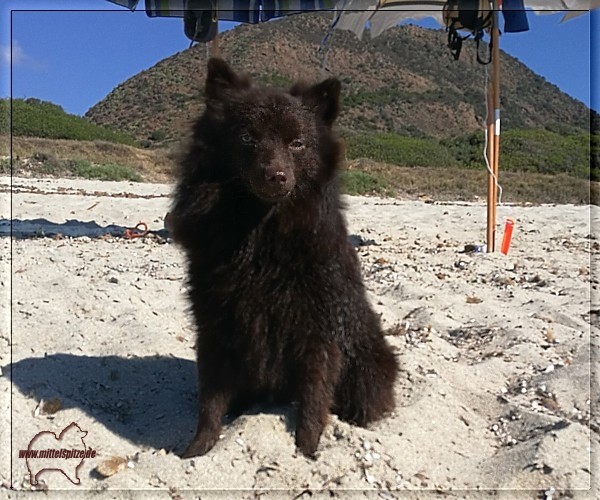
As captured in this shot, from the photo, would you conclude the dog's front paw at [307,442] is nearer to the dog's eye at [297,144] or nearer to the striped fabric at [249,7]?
the dog's eye at [297,144]

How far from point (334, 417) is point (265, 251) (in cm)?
92

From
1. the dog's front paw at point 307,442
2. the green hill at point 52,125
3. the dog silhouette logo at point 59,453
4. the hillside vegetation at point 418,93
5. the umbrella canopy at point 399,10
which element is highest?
the hillside vegetation at point 418,93

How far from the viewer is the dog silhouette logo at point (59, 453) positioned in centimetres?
270

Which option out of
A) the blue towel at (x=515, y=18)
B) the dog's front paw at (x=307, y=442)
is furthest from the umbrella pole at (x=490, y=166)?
the dog's front paw at (x=307, y=442)

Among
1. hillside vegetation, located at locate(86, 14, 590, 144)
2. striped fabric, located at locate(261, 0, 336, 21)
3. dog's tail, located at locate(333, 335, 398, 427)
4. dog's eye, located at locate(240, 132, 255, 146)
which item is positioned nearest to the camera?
dog's eye, located at locate(240, 132, 255, 146)

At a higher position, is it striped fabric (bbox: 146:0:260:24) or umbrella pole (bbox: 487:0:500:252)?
striped fabric (bbox: 146:0:260:24)

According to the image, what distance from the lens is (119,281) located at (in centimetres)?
494

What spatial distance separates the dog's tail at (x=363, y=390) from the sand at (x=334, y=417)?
0.08m

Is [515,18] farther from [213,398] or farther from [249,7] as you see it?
[213,398]

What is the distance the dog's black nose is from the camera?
2535 mm

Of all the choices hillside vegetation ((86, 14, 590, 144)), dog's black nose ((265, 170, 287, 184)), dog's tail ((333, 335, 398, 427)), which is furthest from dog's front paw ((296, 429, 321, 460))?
hillside vegetation ((86, 14, 590, 144))

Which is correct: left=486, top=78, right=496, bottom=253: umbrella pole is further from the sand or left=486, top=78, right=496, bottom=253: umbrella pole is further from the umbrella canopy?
the umbrella canopy

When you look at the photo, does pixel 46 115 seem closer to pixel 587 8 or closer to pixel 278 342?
pixel 587 8

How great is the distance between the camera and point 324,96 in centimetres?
290
